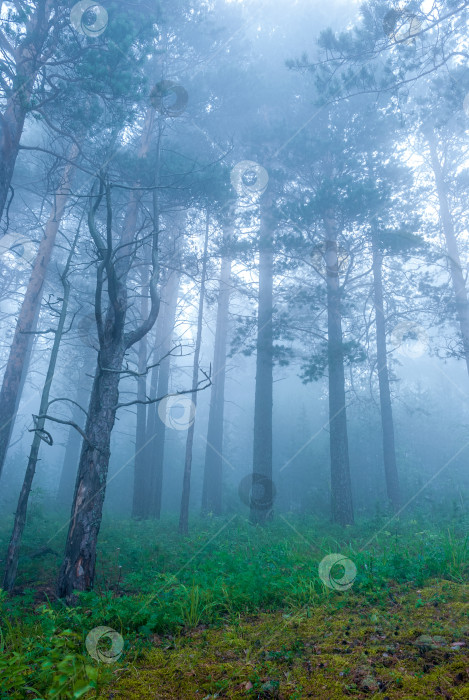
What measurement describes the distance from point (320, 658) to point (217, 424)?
17.2 m

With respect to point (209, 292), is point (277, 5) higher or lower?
higher

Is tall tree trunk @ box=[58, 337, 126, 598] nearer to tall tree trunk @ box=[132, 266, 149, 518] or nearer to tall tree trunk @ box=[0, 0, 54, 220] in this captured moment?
tall tree trunk @ box=[0, 0, 54, 220]

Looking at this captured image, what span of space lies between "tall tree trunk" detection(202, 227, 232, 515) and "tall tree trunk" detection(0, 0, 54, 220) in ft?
32.8

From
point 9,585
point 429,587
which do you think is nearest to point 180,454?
point 9,585

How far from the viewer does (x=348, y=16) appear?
2002 centimetres

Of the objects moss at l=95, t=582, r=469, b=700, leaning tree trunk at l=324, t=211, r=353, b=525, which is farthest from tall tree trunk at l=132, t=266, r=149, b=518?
moss at l=95, t=582, r=469, b=700

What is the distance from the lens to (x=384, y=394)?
16297mm

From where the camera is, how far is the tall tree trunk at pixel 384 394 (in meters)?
15.7

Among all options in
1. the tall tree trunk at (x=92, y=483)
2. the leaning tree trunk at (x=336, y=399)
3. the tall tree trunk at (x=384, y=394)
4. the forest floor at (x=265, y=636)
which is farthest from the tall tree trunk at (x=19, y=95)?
→ the tall tree trunk at (x=384, y=394)

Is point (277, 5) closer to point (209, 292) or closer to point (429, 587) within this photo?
point (209, 292)

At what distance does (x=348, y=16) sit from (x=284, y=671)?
2556 centimetres

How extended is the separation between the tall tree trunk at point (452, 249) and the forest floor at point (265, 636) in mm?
10608

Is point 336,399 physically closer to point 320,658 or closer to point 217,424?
point 217,424

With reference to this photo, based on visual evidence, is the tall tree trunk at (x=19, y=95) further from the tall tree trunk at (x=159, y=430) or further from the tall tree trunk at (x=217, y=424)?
the tall tree trunk at (x=217, y=424)
